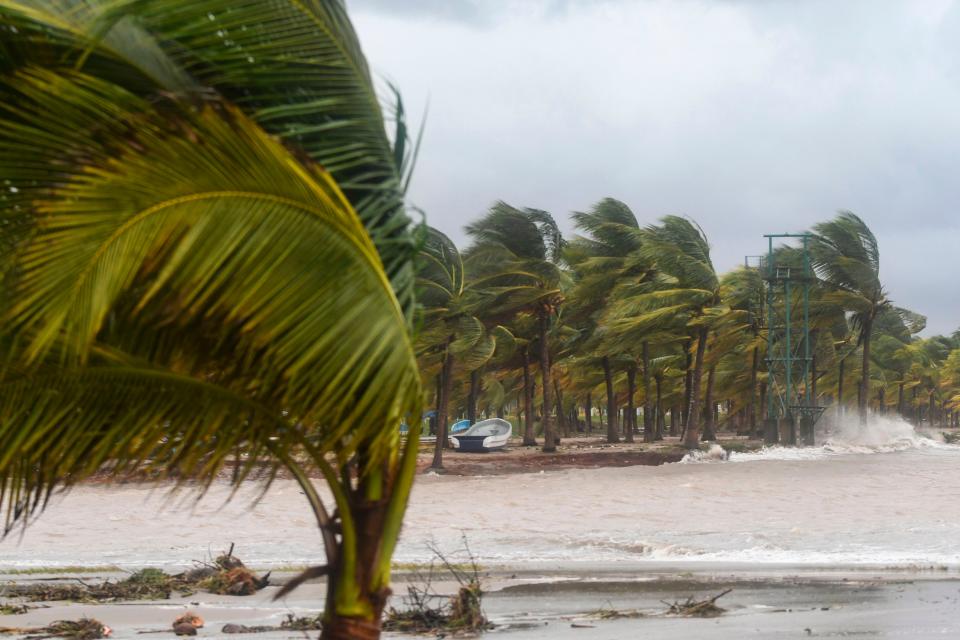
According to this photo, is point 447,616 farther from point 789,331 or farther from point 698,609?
point 789,331

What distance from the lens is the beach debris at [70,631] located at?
8984 millimetres


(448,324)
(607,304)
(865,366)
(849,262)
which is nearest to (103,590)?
(448,324)

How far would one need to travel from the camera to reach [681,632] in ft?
28.9

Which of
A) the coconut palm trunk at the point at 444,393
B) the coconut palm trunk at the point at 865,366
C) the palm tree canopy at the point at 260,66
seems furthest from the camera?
the coconut palm trunk at the point at 865,366

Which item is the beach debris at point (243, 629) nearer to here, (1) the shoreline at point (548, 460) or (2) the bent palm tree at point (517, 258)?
(1) the shoreline at point (548, 460)

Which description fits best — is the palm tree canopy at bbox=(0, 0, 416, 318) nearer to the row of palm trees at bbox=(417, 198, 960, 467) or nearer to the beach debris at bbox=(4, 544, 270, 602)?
the beach debris at bbox=(4, 544, 270, 602)

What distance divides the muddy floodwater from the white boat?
11.8 m

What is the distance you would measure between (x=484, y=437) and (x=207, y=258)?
40282 mm

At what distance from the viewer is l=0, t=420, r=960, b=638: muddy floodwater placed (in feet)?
32.3

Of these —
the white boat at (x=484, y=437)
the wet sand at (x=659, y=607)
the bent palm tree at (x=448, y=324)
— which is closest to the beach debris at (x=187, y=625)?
the wet sand at (x=659, y=607)

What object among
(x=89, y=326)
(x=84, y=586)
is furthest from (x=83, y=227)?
(x=84, y=586)

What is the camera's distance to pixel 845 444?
48906 millimetres

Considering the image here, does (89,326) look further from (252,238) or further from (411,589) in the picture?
(411,589)

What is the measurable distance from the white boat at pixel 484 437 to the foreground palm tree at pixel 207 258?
39330 mm
